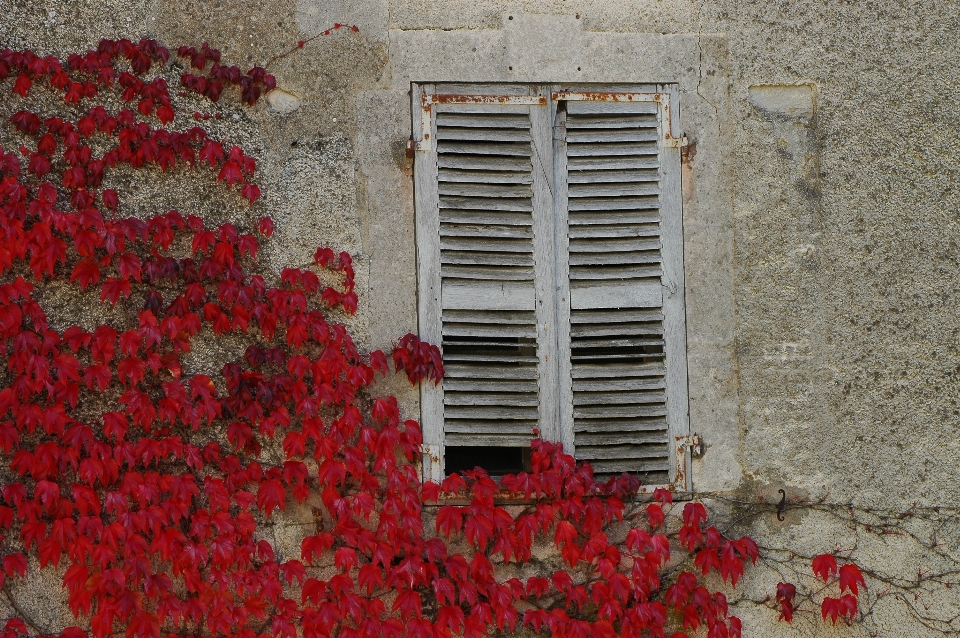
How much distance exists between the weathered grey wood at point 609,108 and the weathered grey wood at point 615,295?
0.81 m

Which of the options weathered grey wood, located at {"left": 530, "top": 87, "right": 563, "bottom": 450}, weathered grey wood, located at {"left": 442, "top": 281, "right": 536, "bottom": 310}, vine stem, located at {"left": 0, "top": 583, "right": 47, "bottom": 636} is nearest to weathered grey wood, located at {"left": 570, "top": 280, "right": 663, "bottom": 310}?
weathered grey wood, located at {"left": 530, "top": 87, "right": 563, "bottom": 450}

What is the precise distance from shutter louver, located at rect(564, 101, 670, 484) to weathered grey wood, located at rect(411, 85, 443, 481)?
24.7 inches

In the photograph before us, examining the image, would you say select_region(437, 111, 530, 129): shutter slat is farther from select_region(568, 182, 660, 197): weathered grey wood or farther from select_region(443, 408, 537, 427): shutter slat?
select_region(443, 408, 537, 427): shutter slat

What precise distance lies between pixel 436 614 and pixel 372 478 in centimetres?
65

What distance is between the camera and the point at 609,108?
488 centimetres

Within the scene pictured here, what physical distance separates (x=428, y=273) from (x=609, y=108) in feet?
3.84

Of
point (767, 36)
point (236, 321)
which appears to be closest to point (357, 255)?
point (236, 321)

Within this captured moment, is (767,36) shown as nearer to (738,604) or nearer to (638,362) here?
(638,362)

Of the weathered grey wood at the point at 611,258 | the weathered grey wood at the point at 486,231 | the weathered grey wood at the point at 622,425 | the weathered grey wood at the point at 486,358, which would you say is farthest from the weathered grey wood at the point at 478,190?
the weathered grey wood at the point at 622,425

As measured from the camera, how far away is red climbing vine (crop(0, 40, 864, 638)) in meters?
4.32

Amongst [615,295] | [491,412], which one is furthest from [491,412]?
[615,295]

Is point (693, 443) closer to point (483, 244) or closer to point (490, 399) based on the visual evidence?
point (490, 399)

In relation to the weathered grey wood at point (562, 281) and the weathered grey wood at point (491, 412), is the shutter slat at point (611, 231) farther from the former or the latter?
the weathered grey wood at point (491, 412)

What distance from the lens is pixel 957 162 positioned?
4969 millimetres
